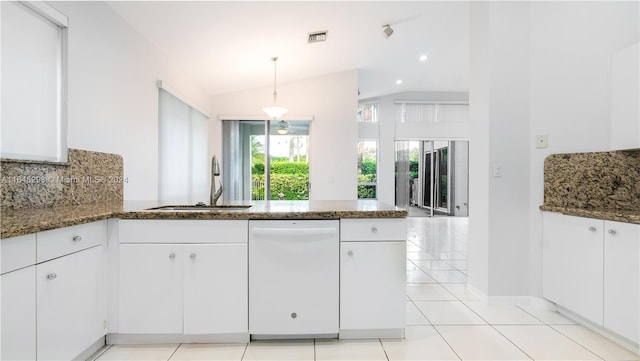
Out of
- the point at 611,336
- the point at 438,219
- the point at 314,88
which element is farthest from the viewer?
the point at 438,219

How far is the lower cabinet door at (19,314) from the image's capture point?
3.73 ft

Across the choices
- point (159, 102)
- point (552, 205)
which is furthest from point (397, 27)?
point (159, 102)

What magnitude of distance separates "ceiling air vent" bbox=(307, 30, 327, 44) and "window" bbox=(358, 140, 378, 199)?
160 inches

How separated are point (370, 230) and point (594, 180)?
1.81m

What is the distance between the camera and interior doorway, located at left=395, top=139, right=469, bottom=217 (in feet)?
25.1

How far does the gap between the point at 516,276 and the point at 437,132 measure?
5.76 m

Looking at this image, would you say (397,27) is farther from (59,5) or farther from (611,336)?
(611,336)

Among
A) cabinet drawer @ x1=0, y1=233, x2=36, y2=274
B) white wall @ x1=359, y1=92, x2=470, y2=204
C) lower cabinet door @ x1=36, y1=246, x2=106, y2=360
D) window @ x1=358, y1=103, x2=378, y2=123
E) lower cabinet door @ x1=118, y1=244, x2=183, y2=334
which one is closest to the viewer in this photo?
cabinet drawer @ x1=0, y1=233, x2=36, y2=274

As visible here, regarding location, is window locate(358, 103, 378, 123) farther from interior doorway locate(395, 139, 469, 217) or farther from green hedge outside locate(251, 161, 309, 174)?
green hedge outside locate(251, 161, 309, 174)

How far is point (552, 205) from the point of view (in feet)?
7.51

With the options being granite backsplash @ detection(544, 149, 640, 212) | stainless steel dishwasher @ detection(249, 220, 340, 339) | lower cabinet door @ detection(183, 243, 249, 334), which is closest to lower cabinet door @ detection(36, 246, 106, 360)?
lower cabinet door @ detection(183, 243, 249, 334)

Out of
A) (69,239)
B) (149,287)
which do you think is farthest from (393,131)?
(69,239)

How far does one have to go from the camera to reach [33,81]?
68.1 inches

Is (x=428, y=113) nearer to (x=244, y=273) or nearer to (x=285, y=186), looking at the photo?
(x=285, y=186)
